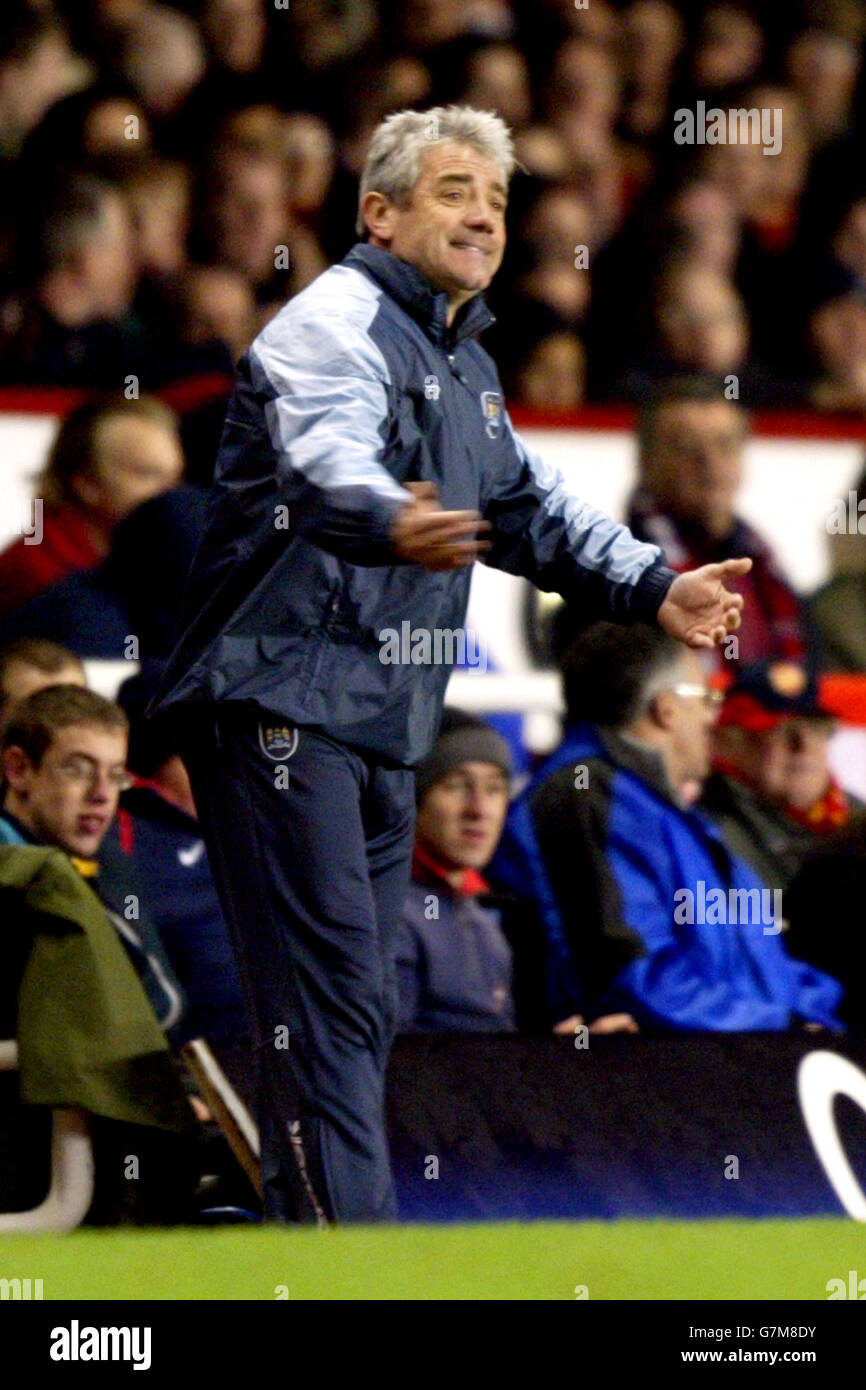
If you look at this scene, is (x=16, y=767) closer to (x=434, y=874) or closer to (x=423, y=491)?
(x=434, y=874)

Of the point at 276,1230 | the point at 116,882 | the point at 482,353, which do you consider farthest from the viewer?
the point at 116,882

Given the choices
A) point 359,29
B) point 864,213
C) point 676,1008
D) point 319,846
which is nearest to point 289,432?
point 319,846

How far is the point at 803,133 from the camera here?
952 cm

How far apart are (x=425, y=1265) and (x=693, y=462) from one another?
436cm

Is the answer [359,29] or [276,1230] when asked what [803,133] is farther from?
[276,1230]

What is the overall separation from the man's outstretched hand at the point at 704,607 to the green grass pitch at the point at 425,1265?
0.97m

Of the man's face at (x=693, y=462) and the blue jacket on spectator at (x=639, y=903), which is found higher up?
the man's face at (x=693, y=462)

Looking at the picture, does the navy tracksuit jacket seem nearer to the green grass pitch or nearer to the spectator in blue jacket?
the green grass pitch

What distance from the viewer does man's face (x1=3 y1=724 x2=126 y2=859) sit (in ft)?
16.9

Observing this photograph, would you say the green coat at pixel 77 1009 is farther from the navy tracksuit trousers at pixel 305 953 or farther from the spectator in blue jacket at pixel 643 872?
the spectator in blue jacket at pixel 643 872

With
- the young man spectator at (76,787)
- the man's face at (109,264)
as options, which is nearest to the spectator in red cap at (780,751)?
the young man spectator at (76,787)

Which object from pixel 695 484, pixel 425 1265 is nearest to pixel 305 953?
pixel 425 1265

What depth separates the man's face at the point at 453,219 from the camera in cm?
401
